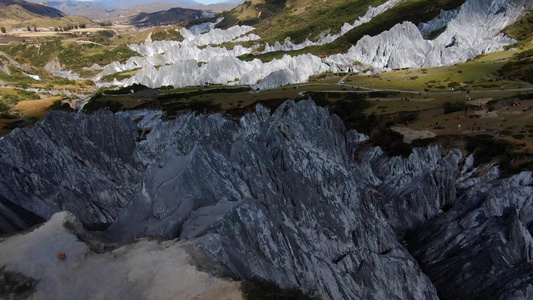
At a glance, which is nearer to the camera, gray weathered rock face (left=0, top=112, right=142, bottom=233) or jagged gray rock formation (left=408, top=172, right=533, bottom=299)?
jagged gray rock formation (left=408, top=172, right=533, bottom=299)

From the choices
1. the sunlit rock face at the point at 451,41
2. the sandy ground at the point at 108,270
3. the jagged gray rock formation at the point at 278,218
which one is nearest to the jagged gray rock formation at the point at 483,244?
the jagged gray rock formation at the point at 278,218

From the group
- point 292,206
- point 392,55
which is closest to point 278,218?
point 292,206

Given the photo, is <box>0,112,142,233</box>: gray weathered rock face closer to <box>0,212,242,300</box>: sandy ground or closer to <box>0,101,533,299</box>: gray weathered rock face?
<box>0,101,533,299</box>: gray weathered rock face

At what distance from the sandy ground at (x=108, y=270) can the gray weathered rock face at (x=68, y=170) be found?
32.8ft

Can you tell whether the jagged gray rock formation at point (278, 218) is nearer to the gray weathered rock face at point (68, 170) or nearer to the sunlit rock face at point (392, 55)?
the gray weathered rock face at point (68, 170)

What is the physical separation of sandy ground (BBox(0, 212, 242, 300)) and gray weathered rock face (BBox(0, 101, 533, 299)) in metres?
1.13

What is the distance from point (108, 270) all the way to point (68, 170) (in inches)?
1078

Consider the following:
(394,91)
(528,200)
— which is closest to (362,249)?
(528,200)

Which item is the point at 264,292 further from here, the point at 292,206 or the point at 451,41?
the point at 451,41

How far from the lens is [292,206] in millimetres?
25266

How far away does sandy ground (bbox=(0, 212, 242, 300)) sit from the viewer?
483 inches

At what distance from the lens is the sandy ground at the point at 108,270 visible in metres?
12.3

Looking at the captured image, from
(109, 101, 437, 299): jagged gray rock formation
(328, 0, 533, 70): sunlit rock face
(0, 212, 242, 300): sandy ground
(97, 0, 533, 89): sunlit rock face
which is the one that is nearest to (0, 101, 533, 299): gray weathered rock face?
(109, 101, 437, 299): jagged gray rock formation

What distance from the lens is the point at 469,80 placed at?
88250 millimetres
